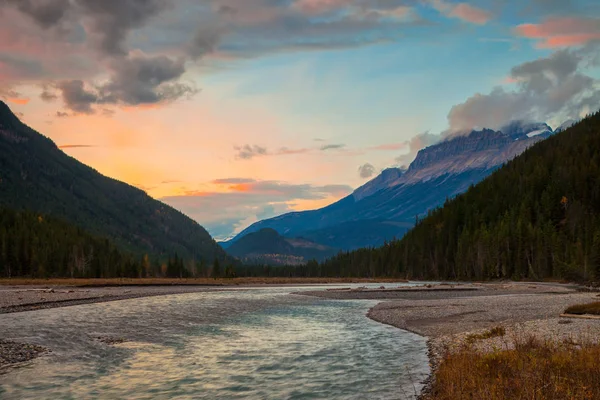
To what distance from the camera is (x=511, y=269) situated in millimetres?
137500

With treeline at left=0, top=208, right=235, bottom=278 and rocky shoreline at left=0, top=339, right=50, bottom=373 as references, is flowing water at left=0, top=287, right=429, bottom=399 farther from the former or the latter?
treeline at left=0, top=208, right=235, bottom=278

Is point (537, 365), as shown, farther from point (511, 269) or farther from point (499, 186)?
point (499, 186)

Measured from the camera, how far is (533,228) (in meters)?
144

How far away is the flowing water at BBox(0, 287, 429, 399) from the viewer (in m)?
17.9

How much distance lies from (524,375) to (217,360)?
47.7 feet

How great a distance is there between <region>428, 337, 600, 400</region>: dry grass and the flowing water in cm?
174

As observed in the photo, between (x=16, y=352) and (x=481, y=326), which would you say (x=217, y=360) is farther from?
(x=481, y=326)

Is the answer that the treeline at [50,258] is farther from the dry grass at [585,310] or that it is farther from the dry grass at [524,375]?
the dry grass at [524,375]

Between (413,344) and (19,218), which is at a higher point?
(19,218)

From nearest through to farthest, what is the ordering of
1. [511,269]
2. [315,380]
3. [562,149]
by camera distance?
[315,380] < [511,269] < [562,149]

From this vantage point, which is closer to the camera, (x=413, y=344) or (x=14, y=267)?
(x=413, y=344)

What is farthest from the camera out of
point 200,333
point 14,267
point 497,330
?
point 14,267

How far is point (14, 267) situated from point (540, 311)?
6500 inches

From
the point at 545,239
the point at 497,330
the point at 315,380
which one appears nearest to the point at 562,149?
the point at 545,239
